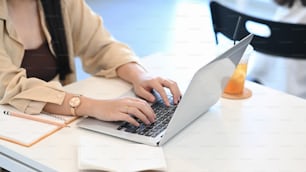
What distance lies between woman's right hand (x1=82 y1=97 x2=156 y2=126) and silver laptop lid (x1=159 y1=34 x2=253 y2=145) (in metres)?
0.09

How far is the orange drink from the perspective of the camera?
129 centimetres

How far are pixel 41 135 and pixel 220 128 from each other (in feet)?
1.41

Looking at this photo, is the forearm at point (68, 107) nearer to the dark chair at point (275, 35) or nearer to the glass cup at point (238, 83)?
the glass cup at point (238, 83)

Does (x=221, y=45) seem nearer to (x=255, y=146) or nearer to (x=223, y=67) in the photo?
(x=223, y=67)

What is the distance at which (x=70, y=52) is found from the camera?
154cm

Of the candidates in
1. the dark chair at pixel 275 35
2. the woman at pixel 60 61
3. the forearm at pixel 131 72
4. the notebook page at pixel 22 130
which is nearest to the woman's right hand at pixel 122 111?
the woman at pixel 60 61

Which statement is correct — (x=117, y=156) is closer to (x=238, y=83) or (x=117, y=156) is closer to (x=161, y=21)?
(x=238, y=83)

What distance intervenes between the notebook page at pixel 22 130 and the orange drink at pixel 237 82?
0.51 m

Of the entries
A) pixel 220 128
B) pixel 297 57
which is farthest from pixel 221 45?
pixel 297 57

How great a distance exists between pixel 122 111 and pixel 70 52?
1.74 ft

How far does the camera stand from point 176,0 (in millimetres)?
4473

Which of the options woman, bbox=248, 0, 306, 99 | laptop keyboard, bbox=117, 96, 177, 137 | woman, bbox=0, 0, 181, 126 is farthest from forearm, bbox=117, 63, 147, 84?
woman, bbox=248, 0, 306, 99

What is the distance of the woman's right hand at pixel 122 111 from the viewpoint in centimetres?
107

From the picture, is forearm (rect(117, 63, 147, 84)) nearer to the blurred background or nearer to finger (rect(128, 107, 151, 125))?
finger (rect(128, 107, 151, 125))
